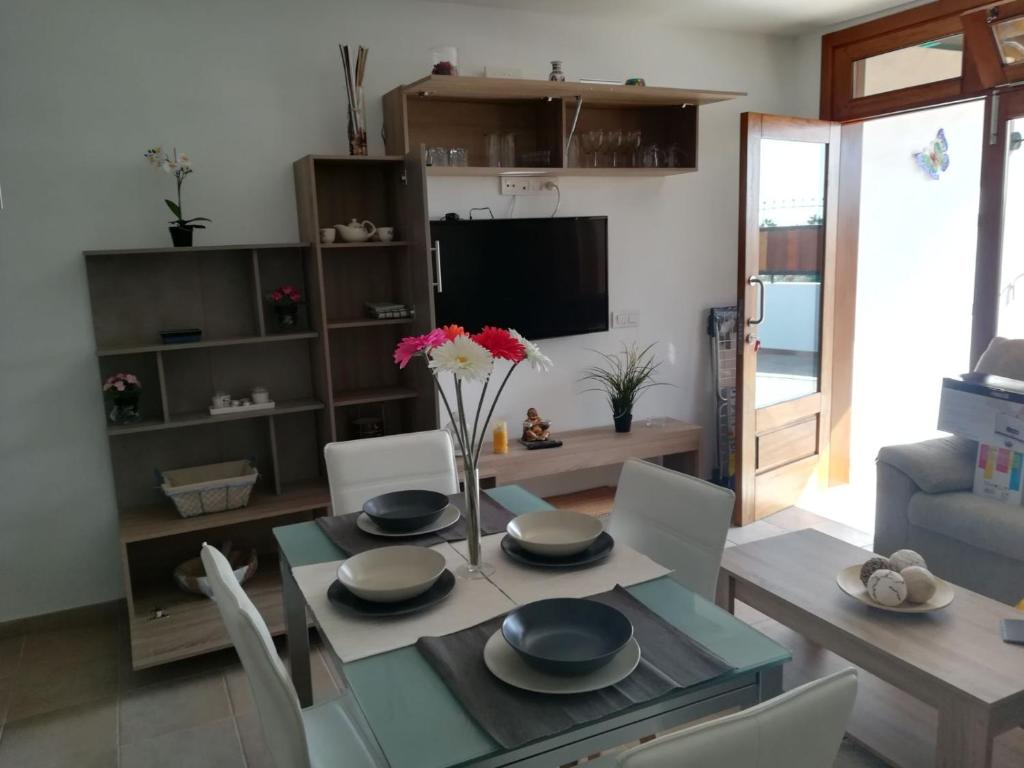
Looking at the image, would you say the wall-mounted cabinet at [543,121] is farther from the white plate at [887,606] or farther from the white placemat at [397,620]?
the white plate at [887,606]

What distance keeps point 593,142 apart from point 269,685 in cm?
320

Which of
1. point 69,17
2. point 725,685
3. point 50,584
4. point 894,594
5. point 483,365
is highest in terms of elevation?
point 69,17

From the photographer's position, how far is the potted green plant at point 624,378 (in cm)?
413

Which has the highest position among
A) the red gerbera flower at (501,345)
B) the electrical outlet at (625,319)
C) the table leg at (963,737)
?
the red gerbera flower at (501,345)

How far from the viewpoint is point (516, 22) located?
383cm

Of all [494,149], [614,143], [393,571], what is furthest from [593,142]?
[393,571]

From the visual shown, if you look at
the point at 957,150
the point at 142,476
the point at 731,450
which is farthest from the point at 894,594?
the point at 957,150

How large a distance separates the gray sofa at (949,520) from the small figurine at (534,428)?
153cm

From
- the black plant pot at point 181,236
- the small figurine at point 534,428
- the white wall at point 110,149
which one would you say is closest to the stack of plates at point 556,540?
the small figurine at point 534,428

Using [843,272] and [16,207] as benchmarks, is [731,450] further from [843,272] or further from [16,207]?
[16,207]

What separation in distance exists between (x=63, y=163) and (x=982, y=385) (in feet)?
12.0

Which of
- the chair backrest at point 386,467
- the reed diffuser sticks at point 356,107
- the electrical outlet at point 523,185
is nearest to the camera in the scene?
the chair backrest at point 386,467

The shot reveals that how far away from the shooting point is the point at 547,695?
1350 millimetres

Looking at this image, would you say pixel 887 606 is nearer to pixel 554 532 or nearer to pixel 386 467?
pixel 554 532
